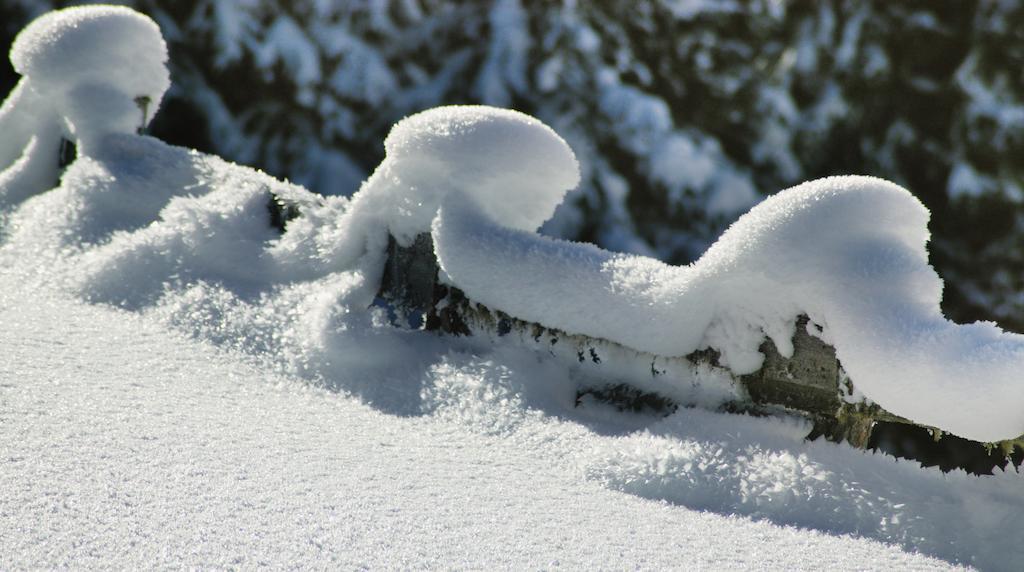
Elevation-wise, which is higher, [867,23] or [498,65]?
[867,23]

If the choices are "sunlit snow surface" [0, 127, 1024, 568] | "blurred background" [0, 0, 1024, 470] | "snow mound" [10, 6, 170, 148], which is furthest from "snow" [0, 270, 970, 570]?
"blurred background" [0, 0, 1024, 470]

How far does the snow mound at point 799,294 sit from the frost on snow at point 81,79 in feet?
2.51

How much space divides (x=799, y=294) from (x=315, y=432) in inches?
20.1

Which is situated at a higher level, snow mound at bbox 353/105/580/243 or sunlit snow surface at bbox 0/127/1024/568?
snow mound at bbox 353/105/580/243

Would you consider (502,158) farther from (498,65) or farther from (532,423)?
(498,65)

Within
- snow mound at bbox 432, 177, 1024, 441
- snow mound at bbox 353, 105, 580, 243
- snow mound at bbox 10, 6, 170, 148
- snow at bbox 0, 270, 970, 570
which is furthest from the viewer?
snow mound at bbox 10, 6, 170, 148

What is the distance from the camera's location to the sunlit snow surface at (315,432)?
29.5 inches

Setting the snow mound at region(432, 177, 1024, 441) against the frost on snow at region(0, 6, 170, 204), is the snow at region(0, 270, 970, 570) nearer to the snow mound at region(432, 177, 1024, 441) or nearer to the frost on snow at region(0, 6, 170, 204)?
the snow mound at region(432, 177, 1024, 441)

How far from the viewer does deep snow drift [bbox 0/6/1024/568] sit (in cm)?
83

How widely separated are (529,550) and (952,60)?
150 inches

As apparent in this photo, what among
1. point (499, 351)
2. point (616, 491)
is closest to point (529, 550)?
point (616, 491)

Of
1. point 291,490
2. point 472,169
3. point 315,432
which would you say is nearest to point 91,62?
point 472,169

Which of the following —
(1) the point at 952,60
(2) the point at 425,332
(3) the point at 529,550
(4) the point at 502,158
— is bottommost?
(3) the point at 529,550

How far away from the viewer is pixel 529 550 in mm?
737
